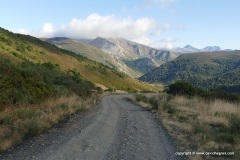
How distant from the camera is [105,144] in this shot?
1124 centimetres

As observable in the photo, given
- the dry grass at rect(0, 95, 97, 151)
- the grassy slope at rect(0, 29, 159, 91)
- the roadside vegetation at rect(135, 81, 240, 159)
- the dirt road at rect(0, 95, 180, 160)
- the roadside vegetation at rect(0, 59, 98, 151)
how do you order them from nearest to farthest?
the dirt road at rect(0, 95, 180, 160), the roadside vegetation at rect(135, 81, 240, 159), the dry grass at rect(0, 95, 97, 151), the roadside vegetation at rect(0, 59, 98, 151), the grassy slope at rect(0, 29, 159, 91)

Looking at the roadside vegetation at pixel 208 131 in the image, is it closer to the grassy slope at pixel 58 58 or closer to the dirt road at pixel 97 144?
the dirt road at pixel 97 144

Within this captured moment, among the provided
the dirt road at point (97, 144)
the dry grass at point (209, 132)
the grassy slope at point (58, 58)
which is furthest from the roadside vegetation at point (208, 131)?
the grassy slope at point (58, 58)

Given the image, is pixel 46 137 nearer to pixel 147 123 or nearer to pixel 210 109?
pixel 147 123

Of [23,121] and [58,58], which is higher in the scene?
[58,58]

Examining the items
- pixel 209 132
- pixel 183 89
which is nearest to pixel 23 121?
pixel 209 132

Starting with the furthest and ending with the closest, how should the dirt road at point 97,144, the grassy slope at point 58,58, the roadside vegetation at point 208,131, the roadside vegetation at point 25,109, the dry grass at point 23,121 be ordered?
the grassy slope at point 58,58 → the roadside vegetation at point 25,109 → the dry grass at point 23,121 → the roadside vegetation at point 208,131 → the dirt road at point 97,144

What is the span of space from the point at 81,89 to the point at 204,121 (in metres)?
21.6

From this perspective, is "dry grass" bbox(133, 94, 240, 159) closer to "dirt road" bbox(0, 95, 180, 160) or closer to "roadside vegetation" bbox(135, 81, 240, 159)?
"roadside vegetation" bbox(135, 81, 240, 159)

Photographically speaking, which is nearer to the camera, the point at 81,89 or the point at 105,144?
the point at 105,144

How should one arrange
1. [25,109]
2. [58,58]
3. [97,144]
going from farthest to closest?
[58,58] < [25,109] < [97,144]

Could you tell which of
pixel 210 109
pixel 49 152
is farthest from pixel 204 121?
pixel 49 152

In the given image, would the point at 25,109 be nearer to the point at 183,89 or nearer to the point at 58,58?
the point at 183,89

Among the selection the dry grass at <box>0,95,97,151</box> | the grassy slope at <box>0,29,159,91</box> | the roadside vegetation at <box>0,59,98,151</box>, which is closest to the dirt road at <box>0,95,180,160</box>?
the dry grass at <box>0,95,97,151</box>
